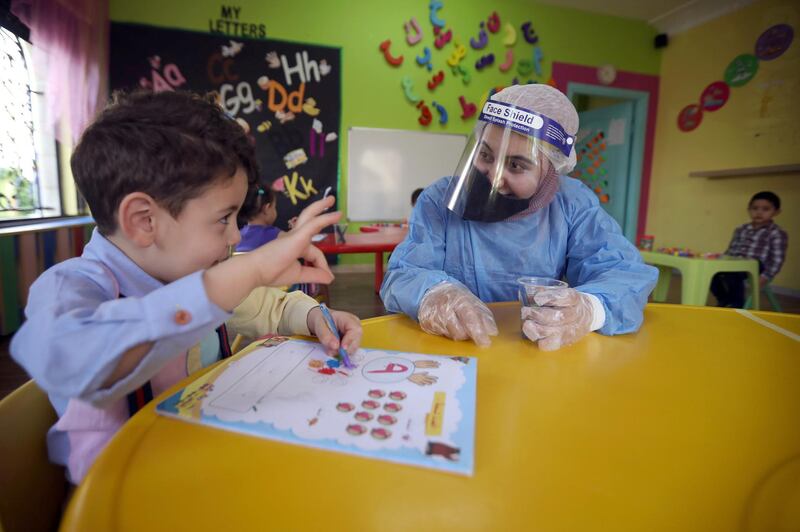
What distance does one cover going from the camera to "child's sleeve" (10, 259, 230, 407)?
0.41m

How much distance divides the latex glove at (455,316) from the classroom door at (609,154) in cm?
510

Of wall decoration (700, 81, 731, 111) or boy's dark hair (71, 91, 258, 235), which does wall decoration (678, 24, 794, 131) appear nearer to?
wall decoration (700, 81, 731, 111)

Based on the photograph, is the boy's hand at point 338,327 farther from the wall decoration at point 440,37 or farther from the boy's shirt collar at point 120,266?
the wall decoration at point 440,37

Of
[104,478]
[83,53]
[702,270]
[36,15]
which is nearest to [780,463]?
[104,478]

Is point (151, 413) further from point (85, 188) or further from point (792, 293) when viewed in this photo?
point (792, 293)

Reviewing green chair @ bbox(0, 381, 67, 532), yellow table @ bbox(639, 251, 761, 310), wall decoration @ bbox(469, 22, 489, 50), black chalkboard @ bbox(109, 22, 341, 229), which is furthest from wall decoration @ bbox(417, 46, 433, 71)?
green chair @ bbox(0, 381, 67, 532)

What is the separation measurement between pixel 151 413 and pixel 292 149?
395 centimetres

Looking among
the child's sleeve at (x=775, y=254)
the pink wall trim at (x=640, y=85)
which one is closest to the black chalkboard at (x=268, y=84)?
the pink wall trim at (x=640, y=85)

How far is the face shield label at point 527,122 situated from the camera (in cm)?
94

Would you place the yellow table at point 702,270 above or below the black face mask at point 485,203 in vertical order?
below

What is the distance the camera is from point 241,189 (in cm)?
65

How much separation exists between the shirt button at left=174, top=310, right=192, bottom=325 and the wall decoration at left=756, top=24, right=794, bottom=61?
17.7 feet

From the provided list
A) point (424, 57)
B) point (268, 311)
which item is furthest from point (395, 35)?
point (268, 311)

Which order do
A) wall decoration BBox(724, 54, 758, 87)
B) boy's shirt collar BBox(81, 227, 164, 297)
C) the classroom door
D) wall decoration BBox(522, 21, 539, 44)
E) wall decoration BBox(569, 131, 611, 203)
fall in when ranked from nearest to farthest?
boy's shirt collar BBox(81, 227, 164, 297) → wall decoration BBox(724, 54, 758, 87) → wall decoration BBox(522, 21, 539, 44) → the classroom door → wall decoration BBox(569, 131, 611, 203)
